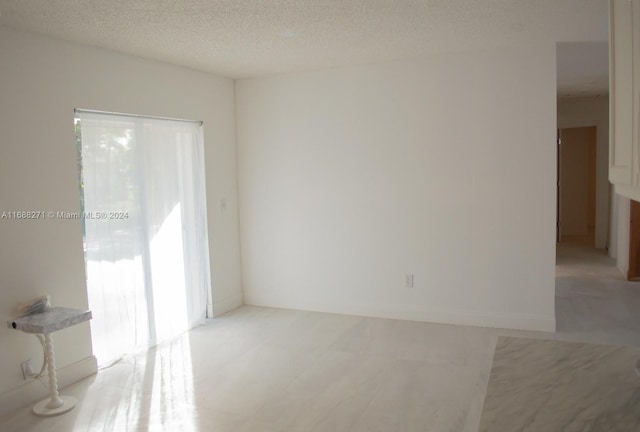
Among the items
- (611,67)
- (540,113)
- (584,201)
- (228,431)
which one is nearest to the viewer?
(611,67)

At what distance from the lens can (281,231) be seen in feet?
18.0

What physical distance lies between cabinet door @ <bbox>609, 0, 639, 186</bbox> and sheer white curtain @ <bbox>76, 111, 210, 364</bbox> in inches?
136

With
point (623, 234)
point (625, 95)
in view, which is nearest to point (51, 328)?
point (625, 95)

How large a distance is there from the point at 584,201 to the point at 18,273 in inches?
392

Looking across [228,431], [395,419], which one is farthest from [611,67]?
[228,431]

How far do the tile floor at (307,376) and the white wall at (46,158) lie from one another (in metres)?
0.46

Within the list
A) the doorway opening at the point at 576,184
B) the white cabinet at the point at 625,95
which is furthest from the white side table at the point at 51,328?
the doorway opening at the point at 576,184

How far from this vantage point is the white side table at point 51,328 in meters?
3.15

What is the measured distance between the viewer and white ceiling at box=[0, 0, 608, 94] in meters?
3.04

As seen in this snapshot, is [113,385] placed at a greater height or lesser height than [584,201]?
lesser

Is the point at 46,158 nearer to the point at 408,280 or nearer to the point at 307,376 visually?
the point at 307,376

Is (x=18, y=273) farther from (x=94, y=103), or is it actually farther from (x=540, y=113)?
(x=540, y=113)

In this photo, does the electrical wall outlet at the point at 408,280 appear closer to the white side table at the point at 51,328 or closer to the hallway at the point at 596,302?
the hallway at the point at 596,302

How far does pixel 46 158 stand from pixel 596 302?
5.31 meters
